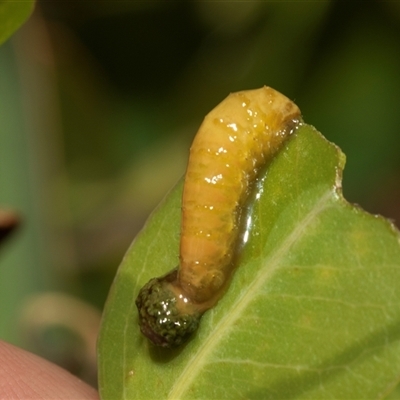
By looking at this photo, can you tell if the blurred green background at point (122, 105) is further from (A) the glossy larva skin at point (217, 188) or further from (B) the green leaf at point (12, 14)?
(B) the green leaf at point (12, 14)

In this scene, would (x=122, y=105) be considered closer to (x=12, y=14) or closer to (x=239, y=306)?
(x=12, y=14)

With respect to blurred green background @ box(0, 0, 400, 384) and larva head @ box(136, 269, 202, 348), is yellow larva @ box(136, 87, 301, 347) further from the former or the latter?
blurred green background @ box(0, 0, 400, 384)

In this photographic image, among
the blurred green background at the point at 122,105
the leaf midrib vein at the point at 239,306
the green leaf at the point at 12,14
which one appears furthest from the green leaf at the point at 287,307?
the blurred green background at the point at 122,105

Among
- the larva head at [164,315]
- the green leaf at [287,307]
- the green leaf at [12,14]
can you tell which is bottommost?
the larva head at [164,315]

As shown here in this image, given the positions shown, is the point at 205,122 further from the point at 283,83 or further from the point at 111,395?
the point at 283,83

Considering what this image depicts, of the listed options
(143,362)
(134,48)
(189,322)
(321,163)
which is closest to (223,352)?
(189,322)


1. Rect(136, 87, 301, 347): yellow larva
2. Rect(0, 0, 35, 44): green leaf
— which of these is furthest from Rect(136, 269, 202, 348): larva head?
Rect(0, 0, 35, 44): green leaf

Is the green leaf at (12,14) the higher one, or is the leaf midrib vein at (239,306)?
the green leaf at (12,14)
